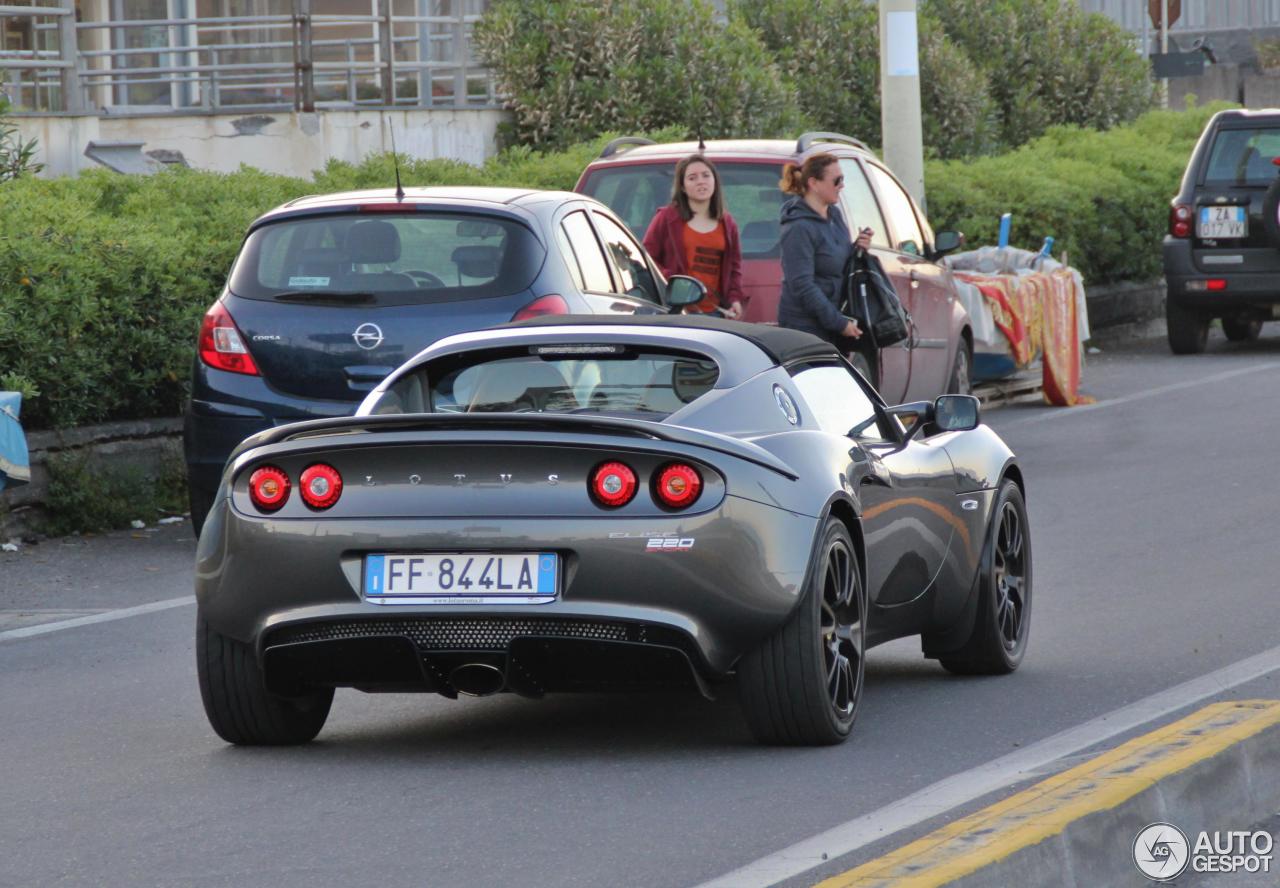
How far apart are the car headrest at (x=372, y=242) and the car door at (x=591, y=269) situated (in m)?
0.74

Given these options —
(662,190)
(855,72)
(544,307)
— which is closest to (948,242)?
(662,190)

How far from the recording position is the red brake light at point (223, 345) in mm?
10836

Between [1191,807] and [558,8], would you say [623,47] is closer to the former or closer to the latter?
[558,8]

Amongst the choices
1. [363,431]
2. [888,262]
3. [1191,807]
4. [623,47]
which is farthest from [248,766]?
[623,47]

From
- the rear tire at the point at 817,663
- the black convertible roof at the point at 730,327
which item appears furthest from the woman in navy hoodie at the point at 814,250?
the rear tire at the point at 817,663

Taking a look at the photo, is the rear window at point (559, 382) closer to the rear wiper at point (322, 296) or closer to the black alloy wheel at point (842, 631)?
the black alloy wheel at point (842, 631)

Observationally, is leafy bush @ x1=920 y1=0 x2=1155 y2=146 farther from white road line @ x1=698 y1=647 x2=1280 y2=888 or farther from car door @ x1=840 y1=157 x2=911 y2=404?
white road line @ x1=698 y1=647 x2=1280 y2=888

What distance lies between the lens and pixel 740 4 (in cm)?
2794

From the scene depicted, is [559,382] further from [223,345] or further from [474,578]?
[223,345]

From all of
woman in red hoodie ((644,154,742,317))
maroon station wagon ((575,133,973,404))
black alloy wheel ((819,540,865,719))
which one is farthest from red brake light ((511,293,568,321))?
black alloy wheel ((819,540,865,719))

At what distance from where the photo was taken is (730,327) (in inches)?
286

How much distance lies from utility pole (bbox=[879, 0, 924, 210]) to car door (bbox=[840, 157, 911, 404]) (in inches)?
152

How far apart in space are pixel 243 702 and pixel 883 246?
8.93 metres

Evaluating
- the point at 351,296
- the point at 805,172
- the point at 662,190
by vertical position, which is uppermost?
the point at 805,172
